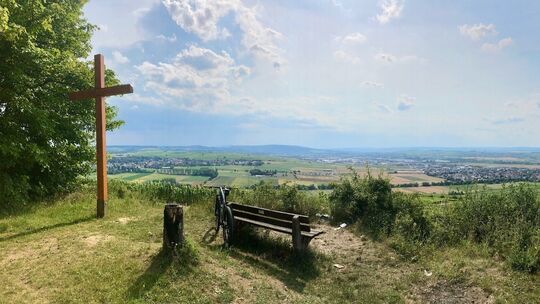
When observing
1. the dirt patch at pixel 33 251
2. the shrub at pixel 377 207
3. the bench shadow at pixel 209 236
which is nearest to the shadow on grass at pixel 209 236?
the bench shadow at pixel 209 236

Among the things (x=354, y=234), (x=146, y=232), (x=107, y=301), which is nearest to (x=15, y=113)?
(x=146, y=232)

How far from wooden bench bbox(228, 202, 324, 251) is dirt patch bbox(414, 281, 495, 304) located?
8.49 ft

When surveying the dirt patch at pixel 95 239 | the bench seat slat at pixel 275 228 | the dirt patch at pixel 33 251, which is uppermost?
the bench seat slat at pixel 275 228

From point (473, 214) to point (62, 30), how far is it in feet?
55.4

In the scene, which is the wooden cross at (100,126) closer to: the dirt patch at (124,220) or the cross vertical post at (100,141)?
the cross vertical post at (100,141)

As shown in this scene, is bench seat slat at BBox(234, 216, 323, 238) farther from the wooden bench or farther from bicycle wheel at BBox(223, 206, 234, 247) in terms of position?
bicycle wheel at BBox(223, 206, 234, 247)

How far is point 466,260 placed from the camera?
8281 millimetres

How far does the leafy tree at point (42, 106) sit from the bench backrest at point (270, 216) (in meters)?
7.14

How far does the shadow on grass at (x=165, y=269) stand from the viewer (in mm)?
6422

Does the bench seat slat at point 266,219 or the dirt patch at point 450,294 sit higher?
the bench seat slat at point 266,219

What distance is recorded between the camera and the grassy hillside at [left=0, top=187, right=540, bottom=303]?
652cm

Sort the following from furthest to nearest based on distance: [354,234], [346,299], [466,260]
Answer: [354,234] → [466,260] → [346,299]

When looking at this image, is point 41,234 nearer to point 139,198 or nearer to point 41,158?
point 41,158

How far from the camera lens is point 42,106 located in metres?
13.8
